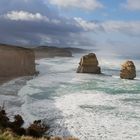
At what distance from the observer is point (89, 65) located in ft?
232

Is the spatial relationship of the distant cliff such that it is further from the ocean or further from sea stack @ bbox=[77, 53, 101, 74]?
the ocean

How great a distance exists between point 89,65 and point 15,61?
11556 mm

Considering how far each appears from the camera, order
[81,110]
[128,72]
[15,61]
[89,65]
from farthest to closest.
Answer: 1. [89,65]
2. [15,61]
3. [128,72]
4. [81,110]

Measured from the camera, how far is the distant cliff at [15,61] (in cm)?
6419

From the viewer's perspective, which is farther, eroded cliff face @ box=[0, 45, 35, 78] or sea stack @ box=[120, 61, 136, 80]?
eroded cliff face @ box=[0, 45, 35, 78]

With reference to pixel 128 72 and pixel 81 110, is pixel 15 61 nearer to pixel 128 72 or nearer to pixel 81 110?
pixel 128 72

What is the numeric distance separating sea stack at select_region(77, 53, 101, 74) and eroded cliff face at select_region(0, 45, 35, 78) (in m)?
7.81

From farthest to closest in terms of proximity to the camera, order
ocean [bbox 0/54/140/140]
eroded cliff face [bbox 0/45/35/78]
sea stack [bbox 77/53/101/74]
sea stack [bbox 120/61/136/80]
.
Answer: sea stack [bbox 77/53/101/74] < eroded cliff face [bbox 0/45/35/78] < sea stack [bbox 120/61/136/80] < ocean [bbox 0/54/140/140]

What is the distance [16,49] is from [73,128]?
156 feet

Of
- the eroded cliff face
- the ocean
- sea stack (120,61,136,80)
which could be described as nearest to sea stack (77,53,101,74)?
sea stack (120,61,136,80)

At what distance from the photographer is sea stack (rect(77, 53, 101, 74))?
6957 cm

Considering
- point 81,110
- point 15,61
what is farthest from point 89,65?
point 81,110

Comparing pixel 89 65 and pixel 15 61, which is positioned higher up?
pixel 15 61

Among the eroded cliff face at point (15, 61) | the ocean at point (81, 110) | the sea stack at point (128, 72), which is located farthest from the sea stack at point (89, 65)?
the ocean at point (81, 110)
